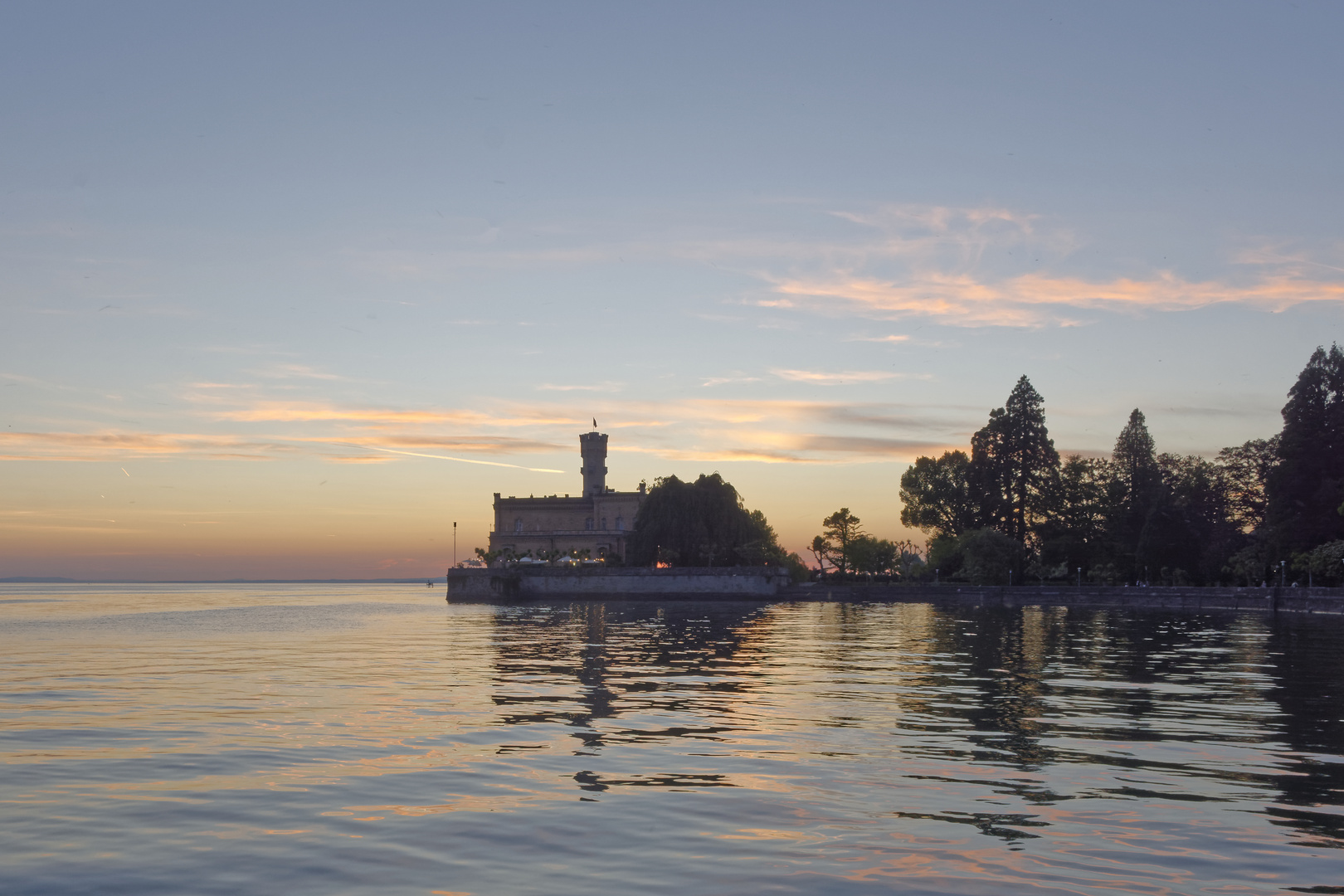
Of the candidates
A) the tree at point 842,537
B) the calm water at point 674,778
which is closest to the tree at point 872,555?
the tree at point 842,537

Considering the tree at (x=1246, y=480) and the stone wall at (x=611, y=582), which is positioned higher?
the tree at (x=1246, y=480)

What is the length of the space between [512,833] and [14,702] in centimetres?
1543

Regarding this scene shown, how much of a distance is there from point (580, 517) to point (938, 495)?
4611cm

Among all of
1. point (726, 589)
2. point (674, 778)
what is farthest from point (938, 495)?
point (674, 778)

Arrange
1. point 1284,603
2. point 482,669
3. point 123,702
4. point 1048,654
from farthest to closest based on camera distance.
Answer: point 1284,603
point 1048,654
point 482,669
point 123,702

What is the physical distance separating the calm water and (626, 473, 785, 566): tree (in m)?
65.6

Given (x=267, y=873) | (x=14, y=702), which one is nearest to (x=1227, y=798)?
(x=267, y=873)

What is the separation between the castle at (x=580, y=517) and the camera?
129 meters

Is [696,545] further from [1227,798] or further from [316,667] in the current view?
[1227,798]

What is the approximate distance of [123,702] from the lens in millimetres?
20484

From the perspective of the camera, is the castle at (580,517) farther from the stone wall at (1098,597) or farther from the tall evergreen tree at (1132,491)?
the tall evergreen tree at (1132,491)

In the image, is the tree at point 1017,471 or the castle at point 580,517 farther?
the castle at point 580,517

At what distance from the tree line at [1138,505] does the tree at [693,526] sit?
18716mm

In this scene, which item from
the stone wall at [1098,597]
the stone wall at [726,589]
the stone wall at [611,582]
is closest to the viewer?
the stone wall at [1098,597]
